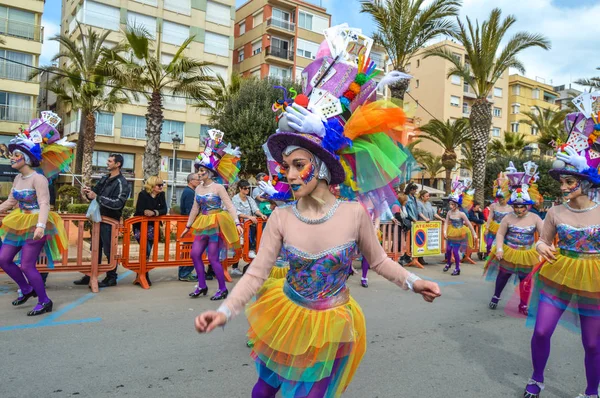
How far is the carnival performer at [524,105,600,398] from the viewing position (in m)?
3.69

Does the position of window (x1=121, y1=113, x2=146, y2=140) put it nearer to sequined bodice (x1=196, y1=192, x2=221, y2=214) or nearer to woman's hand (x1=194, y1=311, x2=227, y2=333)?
sequined bodice (x1=196, y1=192, x2=221, y2=214)

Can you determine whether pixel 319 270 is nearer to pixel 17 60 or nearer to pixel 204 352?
pixel 204 352

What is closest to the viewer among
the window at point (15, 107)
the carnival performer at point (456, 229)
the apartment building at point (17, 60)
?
the carnival performer at point (456, 229)

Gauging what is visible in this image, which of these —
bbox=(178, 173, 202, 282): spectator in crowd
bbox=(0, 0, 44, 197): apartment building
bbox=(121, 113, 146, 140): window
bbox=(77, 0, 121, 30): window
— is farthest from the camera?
bbox=(121, 113, 146, 140): window

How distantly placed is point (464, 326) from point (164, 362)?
3952mm

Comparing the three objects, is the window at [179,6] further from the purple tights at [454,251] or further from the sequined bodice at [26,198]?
the sequined bodice at [26,198]

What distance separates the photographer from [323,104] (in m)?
2.75

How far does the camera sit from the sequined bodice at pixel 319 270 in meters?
2.56

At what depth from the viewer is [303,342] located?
242 centimetres

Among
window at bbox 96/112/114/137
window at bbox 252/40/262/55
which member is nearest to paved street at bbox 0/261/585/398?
window at bbox 96/112/114/137

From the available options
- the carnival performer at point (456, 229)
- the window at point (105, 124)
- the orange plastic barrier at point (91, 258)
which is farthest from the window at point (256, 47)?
the orange plastic barrier at point (91, 258)

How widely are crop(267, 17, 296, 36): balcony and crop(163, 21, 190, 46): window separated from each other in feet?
24.7

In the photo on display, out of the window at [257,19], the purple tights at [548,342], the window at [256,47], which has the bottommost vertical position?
the purple tights at [548,342]

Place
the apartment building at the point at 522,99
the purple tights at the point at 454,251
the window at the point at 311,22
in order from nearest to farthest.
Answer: the purple tights at the point at 454,251, the window at the point at 311,22, the apartment building at the point at 522,99
